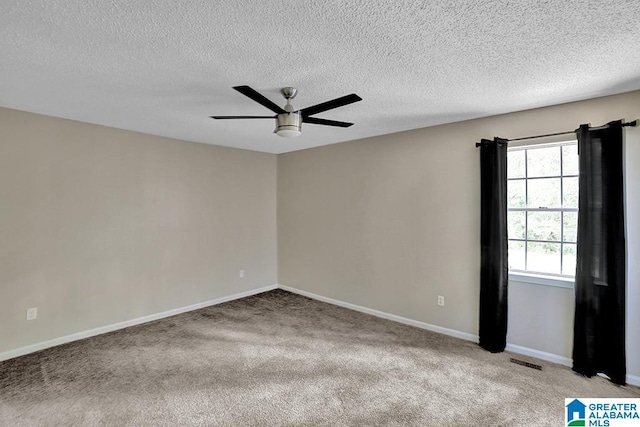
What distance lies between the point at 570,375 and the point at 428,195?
209 centimetres

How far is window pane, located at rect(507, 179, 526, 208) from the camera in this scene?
321cm

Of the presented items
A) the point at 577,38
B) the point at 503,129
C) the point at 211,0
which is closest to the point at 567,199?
the point at 503,129

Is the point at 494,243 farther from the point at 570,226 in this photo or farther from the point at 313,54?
the point at 313,54

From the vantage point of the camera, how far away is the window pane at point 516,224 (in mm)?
3223

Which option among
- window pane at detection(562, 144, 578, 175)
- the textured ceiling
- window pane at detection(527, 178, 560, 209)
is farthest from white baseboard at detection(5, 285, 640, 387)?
the textured ceiling

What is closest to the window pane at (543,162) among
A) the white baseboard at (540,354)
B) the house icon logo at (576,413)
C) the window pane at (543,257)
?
the window pane at (543,257)

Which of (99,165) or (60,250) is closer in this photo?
(60,250)

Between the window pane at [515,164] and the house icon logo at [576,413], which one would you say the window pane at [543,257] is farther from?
the house icon logo at [576,413]

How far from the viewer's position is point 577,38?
173cm

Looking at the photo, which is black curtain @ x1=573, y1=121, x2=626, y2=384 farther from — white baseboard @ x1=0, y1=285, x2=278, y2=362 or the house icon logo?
white baseboard @ x1=0, y1=285, x2=278, y2=362

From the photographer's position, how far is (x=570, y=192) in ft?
9.61

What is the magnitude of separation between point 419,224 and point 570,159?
1.57 m

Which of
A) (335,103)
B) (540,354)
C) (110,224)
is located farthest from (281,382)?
(110,224)

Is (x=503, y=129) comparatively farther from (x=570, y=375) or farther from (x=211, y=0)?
(x=211, y=0)
